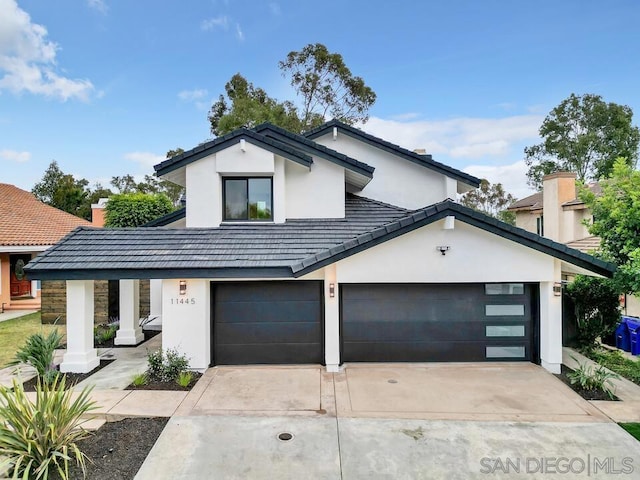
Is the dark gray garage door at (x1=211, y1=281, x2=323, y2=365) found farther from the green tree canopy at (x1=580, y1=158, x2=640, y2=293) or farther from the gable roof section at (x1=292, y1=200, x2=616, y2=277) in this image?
the green tree canopy at (x1=580, y1=158, x2=640, y2=293)

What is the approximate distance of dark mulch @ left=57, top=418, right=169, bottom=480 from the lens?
4.96m

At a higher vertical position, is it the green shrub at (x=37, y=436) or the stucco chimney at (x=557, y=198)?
the stucco chimney at (x=557, y=198)

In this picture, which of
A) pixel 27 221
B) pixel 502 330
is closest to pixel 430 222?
pixel 502 330

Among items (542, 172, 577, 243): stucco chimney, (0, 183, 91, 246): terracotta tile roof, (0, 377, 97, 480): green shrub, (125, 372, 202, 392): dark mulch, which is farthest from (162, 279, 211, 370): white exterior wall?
(542, 172, 577, 243): stucco chimney

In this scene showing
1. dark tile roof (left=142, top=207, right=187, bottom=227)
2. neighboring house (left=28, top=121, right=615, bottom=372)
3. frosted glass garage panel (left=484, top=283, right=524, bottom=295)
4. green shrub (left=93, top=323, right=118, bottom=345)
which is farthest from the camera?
dark tile roof (left=142, top=207, right=187, bottom=227)

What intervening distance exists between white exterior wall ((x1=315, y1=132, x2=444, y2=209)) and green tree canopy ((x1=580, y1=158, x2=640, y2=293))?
5.34 meters

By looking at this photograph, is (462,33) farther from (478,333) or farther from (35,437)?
(35,437)

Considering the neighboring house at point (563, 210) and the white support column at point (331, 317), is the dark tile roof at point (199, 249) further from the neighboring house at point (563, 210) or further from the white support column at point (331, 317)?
the neighboring house at point (563, 210)

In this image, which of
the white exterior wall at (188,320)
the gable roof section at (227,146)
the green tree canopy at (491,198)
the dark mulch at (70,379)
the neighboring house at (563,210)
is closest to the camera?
the dark mulch at (70,379)

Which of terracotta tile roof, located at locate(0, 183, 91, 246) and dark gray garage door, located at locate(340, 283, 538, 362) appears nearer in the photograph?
dark gray garage door, located at locate(340, 283, 538, 362)

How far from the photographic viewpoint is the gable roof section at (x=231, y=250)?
849cm

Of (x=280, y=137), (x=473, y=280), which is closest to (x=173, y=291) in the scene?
(x=280, y=137)

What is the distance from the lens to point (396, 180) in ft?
45.1

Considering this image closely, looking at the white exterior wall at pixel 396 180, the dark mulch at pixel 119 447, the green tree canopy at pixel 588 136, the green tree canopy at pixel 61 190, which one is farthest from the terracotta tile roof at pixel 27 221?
the green tree canopy at pixel 588 136
